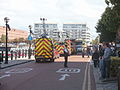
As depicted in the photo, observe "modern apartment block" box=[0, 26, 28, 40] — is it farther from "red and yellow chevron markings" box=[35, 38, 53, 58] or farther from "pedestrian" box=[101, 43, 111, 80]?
"pedestrian" box=[101, 43, 111, 80]

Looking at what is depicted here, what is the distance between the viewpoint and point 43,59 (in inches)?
1148

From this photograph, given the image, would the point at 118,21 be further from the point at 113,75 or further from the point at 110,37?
the point at 110,37

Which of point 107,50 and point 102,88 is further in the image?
point 107,50

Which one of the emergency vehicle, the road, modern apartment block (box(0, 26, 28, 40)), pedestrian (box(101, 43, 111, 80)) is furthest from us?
modern apartment block (box(0, 26, 28, 40))

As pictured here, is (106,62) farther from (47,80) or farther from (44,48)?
(44,48)

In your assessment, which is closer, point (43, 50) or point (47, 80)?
point (47, 80)

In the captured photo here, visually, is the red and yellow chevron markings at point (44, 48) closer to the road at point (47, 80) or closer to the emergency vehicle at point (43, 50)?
the emergency vehicle at point (43, 50)

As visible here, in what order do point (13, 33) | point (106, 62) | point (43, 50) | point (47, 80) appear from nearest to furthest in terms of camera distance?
point (106, 62)
point (47, 80)
point (43, 50)
point (13, 33)

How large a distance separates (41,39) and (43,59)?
86.1 inches

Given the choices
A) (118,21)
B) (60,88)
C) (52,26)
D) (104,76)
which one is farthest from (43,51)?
(52,26)

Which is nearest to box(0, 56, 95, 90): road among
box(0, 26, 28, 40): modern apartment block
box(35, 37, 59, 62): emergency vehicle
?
box(35, 37, 59, 62): emergency vehicle

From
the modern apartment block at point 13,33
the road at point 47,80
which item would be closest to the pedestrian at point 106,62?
the road at point 47,80

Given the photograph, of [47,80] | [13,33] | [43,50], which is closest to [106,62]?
[47,80]

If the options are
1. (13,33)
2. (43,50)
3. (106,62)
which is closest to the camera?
(106,62)
